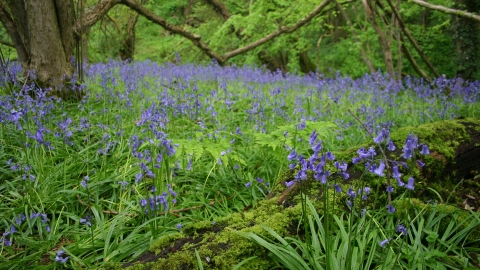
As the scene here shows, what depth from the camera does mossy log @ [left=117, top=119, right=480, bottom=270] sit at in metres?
1.72

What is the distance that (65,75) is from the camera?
483 centimetres

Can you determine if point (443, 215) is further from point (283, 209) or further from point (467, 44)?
point (467, 44)

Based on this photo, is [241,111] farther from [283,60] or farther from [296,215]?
[283,60]

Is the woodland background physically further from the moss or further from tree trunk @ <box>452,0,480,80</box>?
the moss

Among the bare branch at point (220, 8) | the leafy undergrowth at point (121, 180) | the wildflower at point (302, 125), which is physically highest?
the bare branch at point (220, 8)

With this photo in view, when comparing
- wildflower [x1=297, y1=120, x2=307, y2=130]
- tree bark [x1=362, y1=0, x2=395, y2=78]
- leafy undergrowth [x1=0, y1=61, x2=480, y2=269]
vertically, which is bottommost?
leafy undergrowth [x1=0, y1=61, x2=480, y2=269]

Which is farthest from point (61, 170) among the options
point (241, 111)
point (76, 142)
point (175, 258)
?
point (241, 111)

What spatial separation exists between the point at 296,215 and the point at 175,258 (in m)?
0.74

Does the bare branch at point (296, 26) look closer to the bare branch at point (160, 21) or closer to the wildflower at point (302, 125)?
the bare branch at point (160, 21)

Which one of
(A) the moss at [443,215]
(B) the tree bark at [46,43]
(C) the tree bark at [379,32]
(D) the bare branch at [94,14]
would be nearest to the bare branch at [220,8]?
(C) the tree bark at [379,32]

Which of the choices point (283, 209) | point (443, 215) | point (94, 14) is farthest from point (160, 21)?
point (443, 215)

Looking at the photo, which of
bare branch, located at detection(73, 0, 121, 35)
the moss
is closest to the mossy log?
the moss

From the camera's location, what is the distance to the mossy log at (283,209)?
67.6 inches

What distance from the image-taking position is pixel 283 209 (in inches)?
84.7
